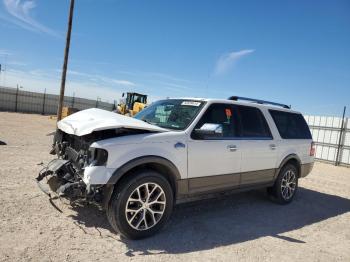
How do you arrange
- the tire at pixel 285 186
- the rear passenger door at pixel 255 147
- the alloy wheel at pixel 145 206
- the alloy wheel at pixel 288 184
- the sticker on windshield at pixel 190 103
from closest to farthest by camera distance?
the alloy wheel at pixel 145 206, the sticker on windshield at pixel 190 103, the rear passenger door at pixel 255 147, the tire at pixel 285 186, the alloy wheel at pixel 288 184

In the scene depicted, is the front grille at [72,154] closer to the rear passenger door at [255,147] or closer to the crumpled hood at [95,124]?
the crumpled hood at [95,124]

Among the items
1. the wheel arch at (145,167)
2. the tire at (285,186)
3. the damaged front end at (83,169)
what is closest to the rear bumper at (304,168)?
the tire at (285,186)

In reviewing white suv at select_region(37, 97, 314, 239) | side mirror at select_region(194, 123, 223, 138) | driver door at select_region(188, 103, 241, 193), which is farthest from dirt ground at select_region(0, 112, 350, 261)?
side mirror at select_region(194, 123, 223, 138)

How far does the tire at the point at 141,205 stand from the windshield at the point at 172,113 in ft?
3.18

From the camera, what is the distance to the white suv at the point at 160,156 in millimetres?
4176

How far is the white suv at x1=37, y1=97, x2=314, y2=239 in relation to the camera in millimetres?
4176

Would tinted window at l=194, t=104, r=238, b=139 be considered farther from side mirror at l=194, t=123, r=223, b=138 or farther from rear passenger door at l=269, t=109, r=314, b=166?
rear passenger door at l=269, t=109, r=314, b=166

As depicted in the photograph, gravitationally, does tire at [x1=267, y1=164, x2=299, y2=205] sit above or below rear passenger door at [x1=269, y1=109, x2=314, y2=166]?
below

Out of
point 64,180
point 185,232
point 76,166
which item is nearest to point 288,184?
point 185,232

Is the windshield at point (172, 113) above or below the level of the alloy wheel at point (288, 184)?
above

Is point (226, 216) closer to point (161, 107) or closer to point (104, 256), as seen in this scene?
point (161, 107)

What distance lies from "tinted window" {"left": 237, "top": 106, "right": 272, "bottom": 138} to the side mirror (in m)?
1.10

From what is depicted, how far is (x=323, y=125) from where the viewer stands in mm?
18031

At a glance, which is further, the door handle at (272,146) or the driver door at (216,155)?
the door handle at (272,146)
